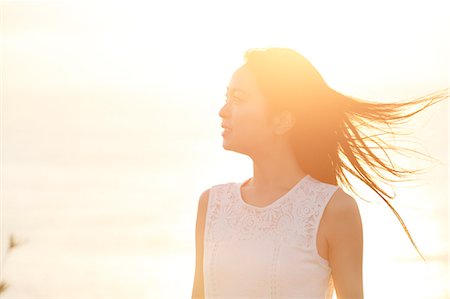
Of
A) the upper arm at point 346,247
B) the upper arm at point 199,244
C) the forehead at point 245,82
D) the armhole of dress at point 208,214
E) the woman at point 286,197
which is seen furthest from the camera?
the armhole of dress at point 208,214

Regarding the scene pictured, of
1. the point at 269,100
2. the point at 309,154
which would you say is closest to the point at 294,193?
the point at 309,154

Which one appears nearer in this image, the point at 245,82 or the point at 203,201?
the point at 245,82

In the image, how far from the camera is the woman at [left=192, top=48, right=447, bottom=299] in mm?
5578

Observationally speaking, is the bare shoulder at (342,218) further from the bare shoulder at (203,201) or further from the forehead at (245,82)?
the bare shoulder at (203,201)

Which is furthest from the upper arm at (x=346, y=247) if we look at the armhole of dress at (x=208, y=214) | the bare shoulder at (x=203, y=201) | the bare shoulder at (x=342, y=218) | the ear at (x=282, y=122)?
the bare shoulder at (x=203, y=201)

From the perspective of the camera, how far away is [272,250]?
5715 mm

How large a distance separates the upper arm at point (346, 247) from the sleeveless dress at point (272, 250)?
104 millimetres

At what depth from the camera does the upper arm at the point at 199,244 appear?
19.6ft

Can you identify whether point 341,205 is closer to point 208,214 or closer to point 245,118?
point 245,118

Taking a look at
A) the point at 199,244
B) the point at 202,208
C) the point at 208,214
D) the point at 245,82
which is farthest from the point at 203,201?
the point at 245,82

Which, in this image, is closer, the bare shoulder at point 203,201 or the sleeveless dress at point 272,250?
the sleeveless dress at point 272,250

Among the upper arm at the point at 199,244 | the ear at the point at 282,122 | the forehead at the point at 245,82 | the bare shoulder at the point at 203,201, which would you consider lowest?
the upper arm at the point at 199,244

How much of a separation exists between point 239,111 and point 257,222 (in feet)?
2.61

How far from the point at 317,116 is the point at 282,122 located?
0.26 metres
